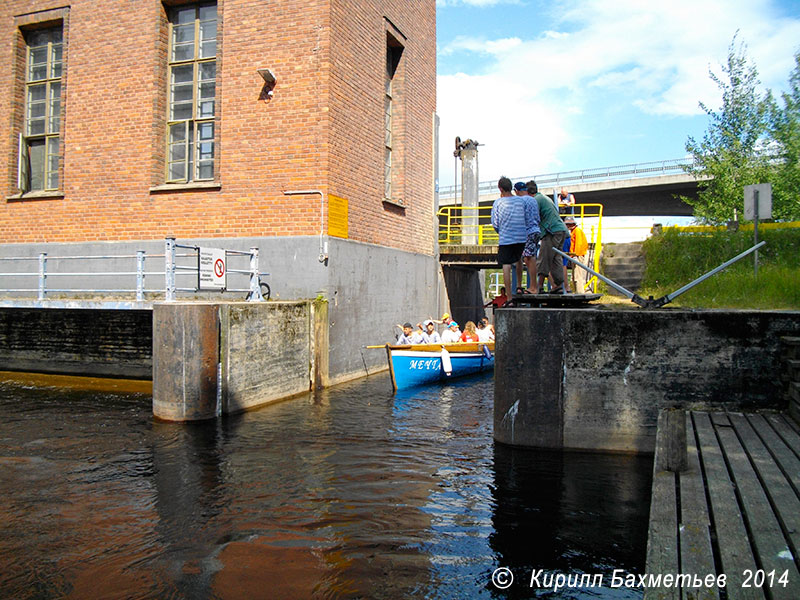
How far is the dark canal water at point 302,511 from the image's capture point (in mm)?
4500

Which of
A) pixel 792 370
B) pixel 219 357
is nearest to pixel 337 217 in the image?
pixel 219 357

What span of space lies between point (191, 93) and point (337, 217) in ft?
15.0

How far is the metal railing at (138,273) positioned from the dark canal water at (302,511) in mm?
2748

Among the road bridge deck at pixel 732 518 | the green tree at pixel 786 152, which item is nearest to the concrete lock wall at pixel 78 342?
the road bridge deck at pixel 732 518

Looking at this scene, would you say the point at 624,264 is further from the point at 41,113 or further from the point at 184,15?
the point at 41,113

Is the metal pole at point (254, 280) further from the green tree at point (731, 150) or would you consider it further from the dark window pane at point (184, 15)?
the green tree at point (731, 150)

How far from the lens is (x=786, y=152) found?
21.0 meters

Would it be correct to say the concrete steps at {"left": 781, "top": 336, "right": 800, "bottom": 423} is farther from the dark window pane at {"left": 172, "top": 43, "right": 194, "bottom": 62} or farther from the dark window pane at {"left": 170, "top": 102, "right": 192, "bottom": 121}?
the dark window pane at {"left": 172, "top": 43, "right": 194, "bottom": 62}

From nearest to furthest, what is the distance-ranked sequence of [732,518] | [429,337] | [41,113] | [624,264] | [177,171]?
[732,518] → [177,171] → [429,337] → [624,264] → [41,113]

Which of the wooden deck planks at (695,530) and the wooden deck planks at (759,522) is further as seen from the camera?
the wooden deck planks at (695,530)

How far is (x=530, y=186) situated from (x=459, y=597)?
227 inches

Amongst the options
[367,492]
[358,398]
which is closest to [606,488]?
[367,492]

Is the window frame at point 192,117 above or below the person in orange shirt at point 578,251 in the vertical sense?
above

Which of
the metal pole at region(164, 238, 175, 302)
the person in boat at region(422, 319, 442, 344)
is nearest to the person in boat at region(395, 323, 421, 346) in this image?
the person in boat at region(422, 319, 442, 344)
